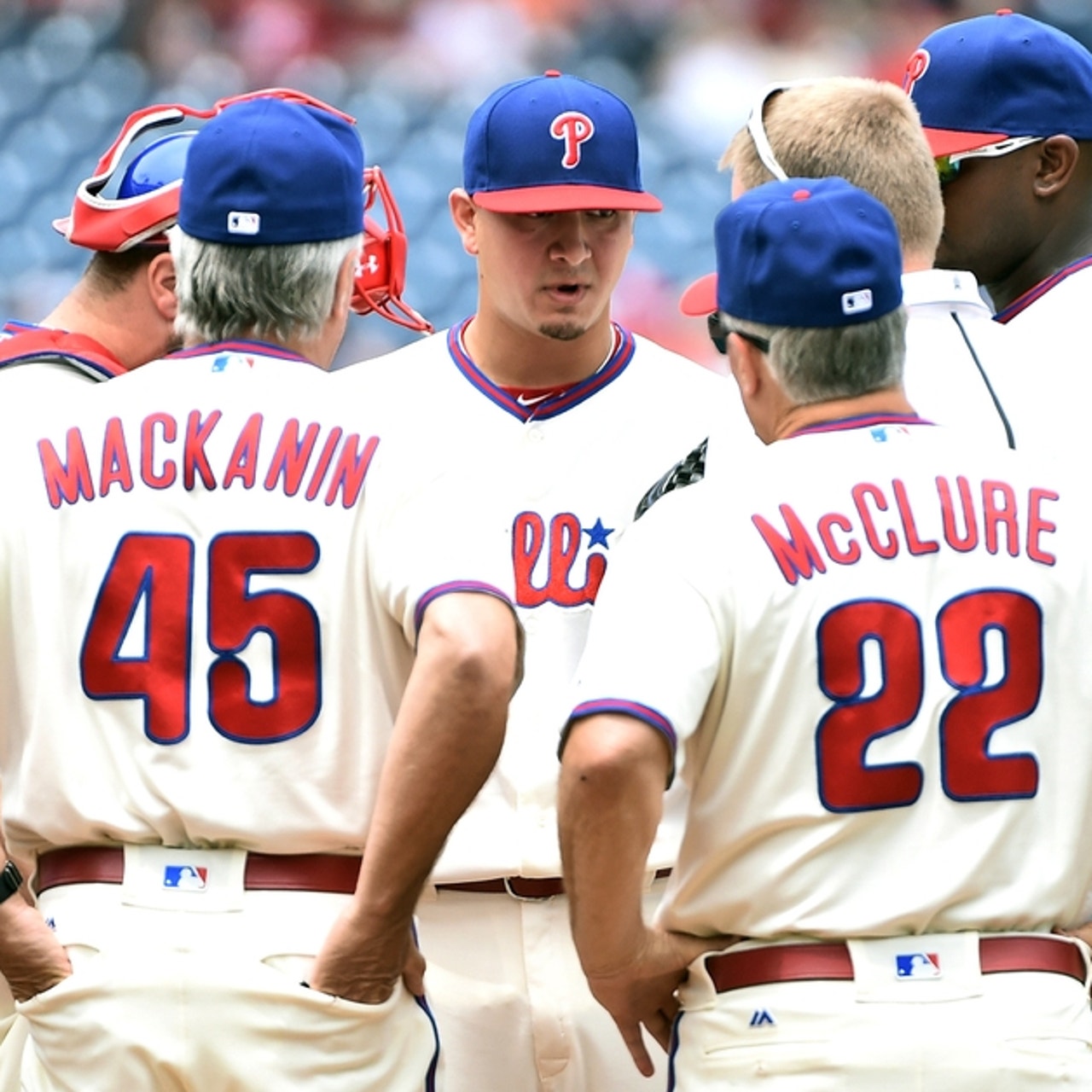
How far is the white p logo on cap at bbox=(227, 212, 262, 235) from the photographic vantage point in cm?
255

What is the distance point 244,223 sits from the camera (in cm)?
256

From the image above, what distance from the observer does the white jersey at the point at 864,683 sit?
222 centimetres

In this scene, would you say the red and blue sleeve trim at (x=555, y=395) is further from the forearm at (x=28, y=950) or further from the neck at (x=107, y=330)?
the forearm at (x=28, y=950)

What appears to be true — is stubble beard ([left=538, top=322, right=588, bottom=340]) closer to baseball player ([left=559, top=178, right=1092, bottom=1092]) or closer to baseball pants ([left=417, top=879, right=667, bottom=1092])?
baseball player ([left=559, top=178, right=1092, bottom=1092])

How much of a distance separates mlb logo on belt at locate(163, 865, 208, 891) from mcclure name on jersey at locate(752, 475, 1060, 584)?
0.88 m

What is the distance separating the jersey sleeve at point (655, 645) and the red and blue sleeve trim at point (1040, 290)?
122 centimetres

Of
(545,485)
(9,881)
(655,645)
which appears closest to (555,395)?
(545,485)

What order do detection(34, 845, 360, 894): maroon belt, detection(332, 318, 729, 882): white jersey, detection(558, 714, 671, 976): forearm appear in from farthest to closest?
1. detection(332, 318, 729, 882): white jersey
2. detection(34, 845, 360, 894): maroon belt
3. detection(558, 714, 671, 976): forearm

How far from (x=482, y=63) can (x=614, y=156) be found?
A: 548cm

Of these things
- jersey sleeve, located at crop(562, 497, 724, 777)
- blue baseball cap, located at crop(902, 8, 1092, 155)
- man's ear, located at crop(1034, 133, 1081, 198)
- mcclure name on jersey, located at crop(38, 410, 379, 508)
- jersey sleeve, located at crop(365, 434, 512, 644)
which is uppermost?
blue baseball cap, located at crop(902, 8, 1092, 155)

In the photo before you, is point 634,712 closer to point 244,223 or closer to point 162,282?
point 244,223

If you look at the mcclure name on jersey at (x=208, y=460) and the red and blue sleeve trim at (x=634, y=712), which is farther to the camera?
the mcclure name on jersey at (x=208, y=460)

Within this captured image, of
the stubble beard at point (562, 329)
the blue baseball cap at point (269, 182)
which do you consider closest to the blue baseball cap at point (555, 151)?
the stubble beard at point (562, 329)

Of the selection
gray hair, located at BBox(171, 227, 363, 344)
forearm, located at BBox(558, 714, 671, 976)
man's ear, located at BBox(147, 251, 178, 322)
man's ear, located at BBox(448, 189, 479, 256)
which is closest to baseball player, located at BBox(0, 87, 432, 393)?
man's ear, located at BBox(147, 251, 178, 322)
